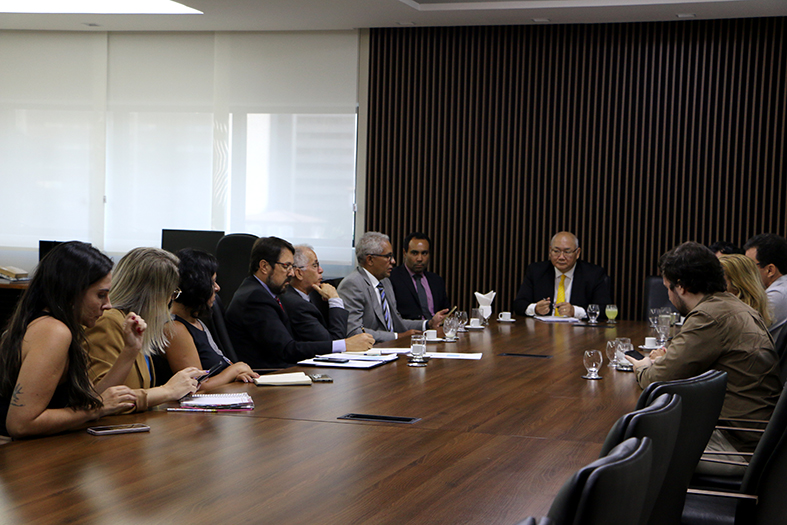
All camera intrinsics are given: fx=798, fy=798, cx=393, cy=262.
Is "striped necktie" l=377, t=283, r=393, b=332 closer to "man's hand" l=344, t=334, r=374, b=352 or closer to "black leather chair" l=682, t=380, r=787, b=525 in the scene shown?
"man's hand" l=344, t=334, r=374, b=352

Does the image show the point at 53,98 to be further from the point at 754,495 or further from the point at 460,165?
the point at 754,495

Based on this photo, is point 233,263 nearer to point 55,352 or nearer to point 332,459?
point 55,352

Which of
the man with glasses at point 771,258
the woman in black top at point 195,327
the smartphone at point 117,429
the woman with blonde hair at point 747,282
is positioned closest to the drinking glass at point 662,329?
the man with glasses at point 771,258

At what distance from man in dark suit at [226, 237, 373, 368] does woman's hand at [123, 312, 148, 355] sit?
5.12ft

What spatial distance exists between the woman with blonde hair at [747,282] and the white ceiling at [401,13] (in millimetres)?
3458

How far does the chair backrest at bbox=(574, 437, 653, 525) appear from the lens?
1153 mm

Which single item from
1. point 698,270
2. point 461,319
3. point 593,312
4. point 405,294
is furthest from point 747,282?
point 405,294

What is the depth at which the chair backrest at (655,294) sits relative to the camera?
692cm

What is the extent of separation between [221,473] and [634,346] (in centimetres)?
354

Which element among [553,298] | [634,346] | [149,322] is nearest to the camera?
[149,322]

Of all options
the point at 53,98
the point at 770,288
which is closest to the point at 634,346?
the point at 770,288

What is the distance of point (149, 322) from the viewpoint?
10.3 ft

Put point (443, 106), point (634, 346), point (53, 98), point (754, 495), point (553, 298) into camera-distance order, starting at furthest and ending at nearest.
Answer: point (53, 98) < point (443, 106) < point (553, 298) < point (634, 346) < point (754, 495)

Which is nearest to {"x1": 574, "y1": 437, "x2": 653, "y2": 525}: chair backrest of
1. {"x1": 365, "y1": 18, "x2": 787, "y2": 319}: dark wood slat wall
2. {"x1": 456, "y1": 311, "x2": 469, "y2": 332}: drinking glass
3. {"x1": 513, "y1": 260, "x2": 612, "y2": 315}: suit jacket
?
{"x1": 456, "y1": 311, "x2": 469, "y2": 332}: drinking glass
